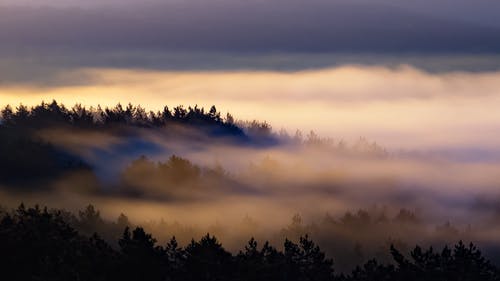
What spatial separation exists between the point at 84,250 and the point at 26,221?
7.97m

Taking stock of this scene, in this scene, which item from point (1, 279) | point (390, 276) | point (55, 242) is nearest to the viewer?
point (1, 279)

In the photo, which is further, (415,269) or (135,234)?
(415,269)

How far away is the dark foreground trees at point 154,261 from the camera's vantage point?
79.0 metres

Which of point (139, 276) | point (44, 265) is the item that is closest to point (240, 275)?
point (139, 276)

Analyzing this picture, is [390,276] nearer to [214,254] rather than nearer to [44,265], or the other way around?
[214,254]

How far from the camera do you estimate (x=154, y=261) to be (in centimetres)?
8088

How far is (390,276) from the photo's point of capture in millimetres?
93438

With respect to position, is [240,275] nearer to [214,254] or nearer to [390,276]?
[214,254]

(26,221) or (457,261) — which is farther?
(457,261)

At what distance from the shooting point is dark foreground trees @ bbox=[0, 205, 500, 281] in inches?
3110

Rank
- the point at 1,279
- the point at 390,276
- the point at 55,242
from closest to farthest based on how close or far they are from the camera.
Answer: the point at 1,279 < the point at 55,242 < the point at 390,276

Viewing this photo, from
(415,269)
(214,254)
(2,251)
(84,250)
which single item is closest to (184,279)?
(214,254)

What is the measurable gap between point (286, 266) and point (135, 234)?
1852 cm

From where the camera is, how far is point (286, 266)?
307 feet
